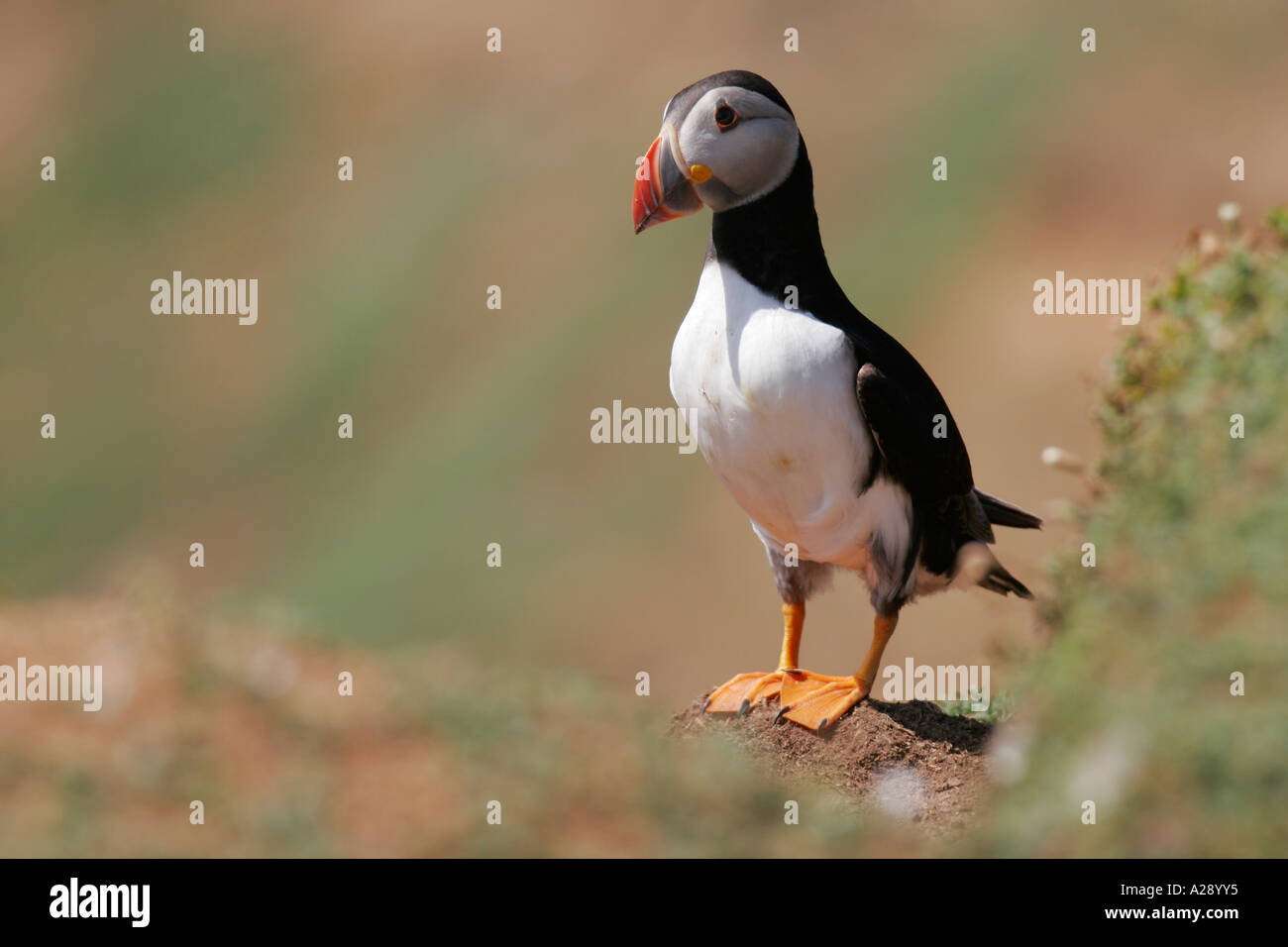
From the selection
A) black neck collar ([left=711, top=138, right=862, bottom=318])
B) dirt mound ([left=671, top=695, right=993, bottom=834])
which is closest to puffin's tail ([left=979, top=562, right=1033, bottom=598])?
dirt mound ([left=671, top=695, right=993, bottom=834])

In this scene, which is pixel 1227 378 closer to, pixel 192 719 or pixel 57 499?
pixel 192 719

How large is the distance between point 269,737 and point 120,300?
20.8 meters

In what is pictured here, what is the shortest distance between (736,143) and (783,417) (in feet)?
4.02

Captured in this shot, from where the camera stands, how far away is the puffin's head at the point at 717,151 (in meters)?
6.07

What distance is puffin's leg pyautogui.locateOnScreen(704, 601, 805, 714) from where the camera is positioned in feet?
20.9

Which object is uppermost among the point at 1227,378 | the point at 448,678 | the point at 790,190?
the point at 790,190

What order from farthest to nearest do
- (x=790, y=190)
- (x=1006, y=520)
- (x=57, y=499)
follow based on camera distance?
(x=57, y=499) → (x=1006, y=520) → (x=790, y=190)

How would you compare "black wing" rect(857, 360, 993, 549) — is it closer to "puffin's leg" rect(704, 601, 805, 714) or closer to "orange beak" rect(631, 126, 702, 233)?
"puffin's leg" rect(704, 601, 805, 714)

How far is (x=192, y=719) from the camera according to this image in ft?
16.3

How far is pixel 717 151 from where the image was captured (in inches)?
239

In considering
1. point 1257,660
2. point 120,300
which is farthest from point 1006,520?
point 120,300

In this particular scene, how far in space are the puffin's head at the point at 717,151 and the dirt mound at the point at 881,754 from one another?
7.53 feet

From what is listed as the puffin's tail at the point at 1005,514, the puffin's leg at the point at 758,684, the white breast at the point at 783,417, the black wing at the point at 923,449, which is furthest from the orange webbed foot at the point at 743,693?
the puffin's tail at the point at 1005,514
